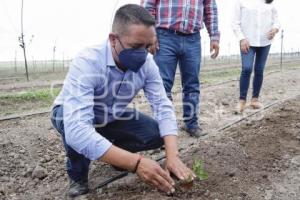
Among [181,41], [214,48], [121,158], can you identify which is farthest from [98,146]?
[214,48]

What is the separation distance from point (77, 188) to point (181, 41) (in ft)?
6.37

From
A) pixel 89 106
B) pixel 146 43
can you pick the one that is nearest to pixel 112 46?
pixel 146 43

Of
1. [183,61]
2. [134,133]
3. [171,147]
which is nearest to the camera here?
[171,147]

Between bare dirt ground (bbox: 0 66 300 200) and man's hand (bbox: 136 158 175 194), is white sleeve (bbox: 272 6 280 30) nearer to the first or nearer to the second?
bare dirt ground (bbox: 0 66 300 200)

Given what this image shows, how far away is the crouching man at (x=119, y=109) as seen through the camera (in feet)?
8.09

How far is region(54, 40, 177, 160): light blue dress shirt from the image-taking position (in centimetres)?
248

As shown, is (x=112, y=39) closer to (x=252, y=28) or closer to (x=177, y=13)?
(x=177, y=13)

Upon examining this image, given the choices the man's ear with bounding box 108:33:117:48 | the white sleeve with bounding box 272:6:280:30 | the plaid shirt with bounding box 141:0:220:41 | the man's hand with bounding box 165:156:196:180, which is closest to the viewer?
the man's ear with bounding box 108:33:117:48

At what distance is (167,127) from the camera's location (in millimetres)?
2990

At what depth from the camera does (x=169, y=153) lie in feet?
9.34

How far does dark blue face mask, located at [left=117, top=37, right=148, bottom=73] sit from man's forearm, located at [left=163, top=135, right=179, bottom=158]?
23.0 inches

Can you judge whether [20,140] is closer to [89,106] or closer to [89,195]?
[89,195]

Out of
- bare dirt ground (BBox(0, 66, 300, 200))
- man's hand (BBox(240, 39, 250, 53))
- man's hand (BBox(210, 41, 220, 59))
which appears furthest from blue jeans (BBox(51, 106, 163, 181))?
man's hand (BBox(240, 39, 250, 53))

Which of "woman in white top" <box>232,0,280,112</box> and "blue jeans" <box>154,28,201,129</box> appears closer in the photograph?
"blue jeans" <box>154,28,201,129</box>
